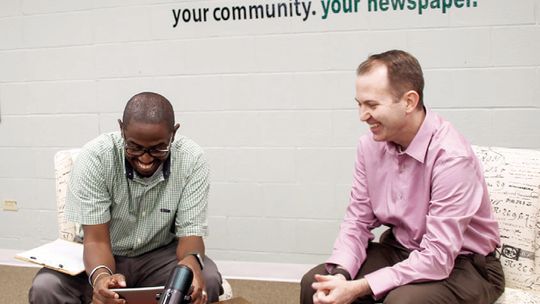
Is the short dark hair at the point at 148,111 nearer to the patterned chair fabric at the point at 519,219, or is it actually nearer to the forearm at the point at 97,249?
the forearm at the point at 97,249

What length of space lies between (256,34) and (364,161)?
115 centimetres

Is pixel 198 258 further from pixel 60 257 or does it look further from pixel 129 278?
pixel 60 257

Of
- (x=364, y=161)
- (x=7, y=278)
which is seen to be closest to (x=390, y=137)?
(x=364, y=161)

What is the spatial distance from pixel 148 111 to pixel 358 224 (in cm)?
82

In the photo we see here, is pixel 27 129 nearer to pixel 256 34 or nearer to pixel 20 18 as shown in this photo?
pixel 20 18

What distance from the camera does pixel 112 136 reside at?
2.05 meters

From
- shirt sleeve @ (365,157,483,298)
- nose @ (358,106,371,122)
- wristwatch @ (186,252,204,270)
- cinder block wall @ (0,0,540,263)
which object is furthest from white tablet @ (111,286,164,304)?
cinder block wall @ (0,0,540,263)

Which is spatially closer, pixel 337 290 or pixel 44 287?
pixel 337 290

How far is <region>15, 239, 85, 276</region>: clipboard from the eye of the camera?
6.25ft

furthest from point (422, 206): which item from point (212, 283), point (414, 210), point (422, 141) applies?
point (212, 283)

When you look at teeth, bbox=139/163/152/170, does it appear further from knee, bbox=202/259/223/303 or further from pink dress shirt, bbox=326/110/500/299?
pink dress shirt, bbox=326/110/500/299

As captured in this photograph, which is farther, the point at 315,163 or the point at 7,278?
the point at 7,278

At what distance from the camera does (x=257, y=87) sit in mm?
2889

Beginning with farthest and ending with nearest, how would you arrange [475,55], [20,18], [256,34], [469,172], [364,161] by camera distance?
[20,18] < [256,34] < [475,55] < [364,161] < [469,172]
